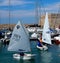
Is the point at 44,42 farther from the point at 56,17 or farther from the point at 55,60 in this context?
the point at 56,17

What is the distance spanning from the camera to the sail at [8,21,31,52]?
3738 centimetres

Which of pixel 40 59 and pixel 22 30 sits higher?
pixel 22 30

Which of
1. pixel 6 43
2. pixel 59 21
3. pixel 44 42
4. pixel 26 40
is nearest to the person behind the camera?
pixel 26 40

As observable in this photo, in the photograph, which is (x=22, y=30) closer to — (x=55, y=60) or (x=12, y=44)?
(x=12, y=44)

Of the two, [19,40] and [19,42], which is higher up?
[19,40]

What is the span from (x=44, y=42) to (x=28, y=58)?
16.1 metres

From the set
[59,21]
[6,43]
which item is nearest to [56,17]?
[59,21]

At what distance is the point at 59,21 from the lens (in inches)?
5650

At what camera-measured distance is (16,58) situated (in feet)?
124

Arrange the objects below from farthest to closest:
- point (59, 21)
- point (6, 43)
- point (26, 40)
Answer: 1. point (59, 21)
2. point (6, 43)
3. point (26, 40)

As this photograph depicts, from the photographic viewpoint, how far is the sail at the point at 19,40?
3738cm

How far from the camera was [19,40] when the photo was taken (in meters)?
37.7

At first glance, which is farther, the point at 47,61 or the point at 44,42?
the point at 44,42

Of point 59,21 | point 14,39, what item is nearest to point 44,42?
point 14,39
